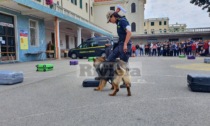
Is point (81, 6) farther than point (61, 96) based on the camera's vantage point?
Yes

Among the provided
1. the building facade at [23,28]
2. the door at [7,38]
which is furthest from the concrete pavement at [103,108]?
the door at [7,38]

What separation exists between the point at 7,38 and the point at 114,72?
1286 centimetres

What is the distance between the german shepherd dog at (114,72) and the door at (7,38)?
11587 mm

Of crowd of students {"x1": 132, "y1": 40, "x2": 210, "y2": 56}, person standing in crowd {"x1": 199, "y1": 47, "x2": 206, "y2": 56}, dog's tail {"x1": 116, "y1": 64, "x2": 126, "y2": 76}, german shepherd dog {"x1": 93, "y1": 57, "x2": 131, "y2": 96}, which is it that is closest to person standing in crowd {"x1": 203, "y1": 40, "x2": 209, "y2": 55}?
crowd of students {"x1": 132, "y1": 40, "x2": 210, "y2": 56}

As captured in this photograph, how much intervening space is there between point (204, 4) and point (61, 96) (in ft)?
125

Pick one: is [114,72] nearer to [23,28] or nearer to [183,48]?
[23,28]

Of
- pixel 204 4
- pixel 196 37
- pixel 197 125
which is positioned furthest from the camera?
pixel 196 37

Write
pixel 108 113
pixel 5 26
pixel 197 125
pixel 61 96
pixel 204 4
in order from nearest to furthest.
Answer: pixel 197 125 → pixel 108 113 → pixel 61 96 → pixel 5 26 → pixel 204 4

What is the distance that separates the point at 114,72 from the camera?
14.9 feet

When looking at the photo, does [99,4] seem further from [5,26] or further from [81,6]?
[5,26]

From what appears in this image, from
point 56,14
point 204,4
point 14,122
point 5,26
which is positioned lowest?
point 14,122

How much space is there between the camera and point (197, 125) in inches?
108

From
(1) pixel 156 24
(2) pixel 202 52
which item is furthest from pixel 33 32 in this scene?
(1) pixel 156 24

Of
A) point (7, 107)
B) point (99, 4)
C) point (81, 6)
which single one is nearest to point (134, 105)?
point (7, 107)
